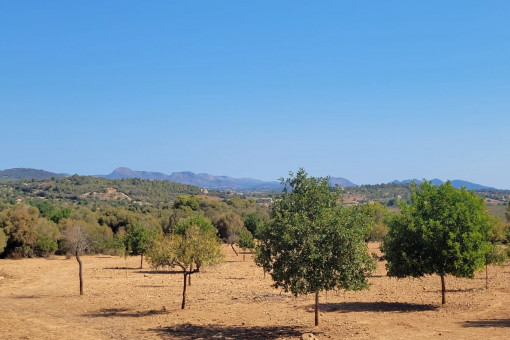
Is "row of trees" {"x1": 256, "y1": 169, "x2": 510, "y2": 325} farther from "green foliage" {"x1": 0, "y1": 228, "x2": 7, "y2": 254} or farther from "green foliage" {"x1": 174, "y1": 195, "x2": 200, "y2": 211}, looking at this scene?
"green foliage" {"x1": 174, "y1": 195, "x2": 200, "y2": 211}

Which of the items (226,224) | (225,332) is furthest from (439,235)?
(226,224)

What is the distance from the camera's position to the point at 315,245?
70.7 ft

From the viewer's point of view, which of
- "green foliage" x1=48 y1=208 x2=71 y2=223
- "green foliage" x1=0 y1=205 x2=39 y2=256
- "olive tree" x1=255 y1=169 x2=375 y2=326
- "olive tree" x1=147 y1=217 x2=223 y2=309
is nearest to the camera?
"olive tree" x1=255 y1=169 x2=375 y2=326

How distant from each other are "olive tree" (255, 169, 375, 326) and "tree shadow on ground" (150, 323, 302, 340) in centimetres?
281

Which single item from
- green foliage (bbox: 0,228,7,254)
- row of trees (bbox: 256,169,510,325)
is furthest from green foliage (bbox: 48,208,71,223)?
row of trees (bbox: 256,169,510,325)

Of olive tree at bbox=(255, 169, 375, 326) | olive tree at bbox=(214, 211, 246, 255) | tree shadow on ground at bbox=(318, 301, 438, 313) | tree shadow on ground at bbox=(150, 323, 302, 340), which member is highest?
olive tree at bbox=(255, 169, 375, 326)

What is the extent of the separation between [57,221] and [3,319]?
70501mm

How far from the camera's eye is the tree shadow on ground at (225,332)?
22.8 metres

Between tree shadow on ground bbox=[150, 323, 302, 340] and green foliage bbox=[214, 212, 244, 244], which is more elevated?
green foliage bbox=[214, 212, 244, 244]

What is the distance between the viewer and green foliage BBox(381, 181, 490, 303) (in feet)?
90.3

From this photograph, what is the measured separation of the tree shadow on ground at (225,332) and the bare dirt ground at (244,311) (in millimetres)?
49

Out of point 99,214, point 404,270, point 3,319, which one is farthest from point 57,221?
point 404,270

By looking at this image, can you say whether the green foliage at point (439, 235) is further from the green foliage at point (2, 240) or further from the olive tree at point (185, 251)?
the green foliage at point (2, 240)

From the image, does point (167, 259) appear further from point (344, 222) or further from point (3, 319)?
point (344, 222)
